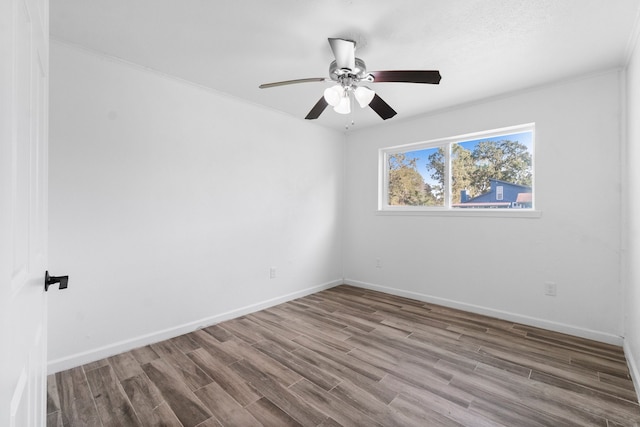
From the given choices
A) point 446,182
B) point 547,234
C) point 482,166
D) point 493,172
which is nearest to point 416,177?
point 446,182

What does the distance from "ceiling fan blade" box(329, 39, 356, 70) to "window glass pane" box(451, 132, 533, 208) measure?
7.09ft

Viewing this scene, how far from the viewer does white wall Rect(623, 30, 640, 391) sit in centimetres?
201

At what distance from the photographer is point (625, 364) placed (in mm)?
2217

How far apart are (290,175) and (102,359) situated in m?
2.55

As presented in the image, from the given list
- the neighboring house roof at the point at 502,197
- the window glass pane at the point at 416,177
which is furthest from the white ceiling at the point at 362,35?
the window glass pane at the point at 416,177

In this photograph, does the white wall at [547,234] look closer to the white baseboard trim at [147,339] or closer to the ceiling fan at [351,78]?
the ceiling fan at [351,78]

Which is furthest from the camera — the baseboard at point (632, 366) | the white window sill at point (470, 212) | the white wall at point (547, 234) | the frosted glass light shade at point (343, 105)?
the white window sill at point (470, 212)

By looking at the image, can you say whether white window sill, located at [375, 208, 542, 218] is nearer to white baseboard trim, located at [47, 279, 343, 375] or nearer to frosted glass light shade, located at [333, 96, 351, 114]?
white baseboard trim, located at [47, 279, 343, 375]

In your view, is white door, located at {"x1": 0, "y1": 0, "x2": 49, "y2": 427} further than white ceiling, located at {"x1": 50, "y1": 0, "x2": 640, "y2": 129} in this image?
No

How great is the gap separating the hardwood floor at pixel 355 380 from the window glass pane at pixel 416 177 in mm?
1638

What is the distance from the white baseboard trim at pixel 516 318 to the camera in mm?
2598

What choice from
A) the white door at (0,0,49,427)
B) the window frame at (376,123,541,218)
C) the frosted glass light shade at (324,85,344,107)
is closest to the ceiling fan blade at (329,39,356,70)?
the frosted glass light shade at (324,85,344,107)

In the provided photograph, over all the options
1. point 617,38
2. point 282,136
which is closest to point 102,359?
point 282,136

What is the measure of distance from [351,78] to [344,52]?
0.26m
